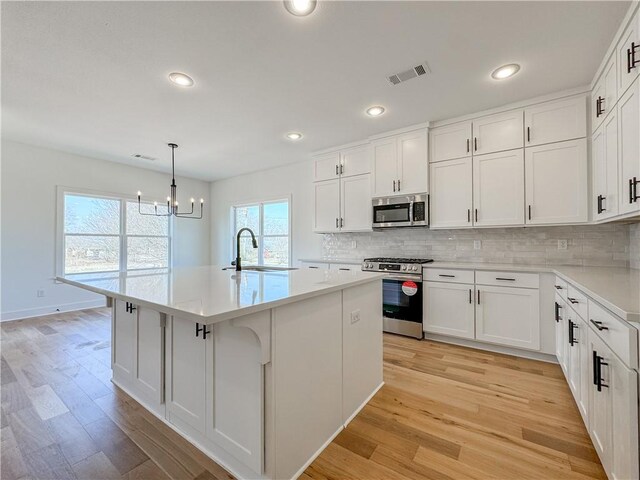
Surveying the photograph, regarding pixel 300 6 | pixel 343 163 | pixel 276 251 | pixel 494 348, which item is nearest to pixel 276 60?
pixel 300 6

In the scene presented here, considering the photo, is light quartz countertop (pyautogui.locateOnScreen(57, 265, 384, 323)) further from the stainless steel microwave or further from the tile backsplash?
the tile backsplash

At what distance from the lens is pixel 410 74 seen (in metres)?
2.41

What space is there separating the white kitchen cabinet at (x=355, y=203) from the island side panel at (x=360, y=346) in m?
1.93

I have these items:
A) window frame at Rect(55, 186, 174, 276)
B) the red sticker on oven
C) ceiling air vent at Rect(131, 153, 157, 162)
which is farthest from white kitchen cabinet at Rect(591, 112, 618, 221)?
ceiling air vent at Rect(131, 153, 157, 162)

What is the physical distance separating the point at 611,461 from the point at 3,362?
4604mm

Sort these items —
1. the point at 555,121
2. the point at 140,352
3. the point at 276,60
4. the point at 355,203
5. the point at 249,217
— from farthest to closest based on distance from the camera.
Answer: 1. the point at 249,217
2. the point at 355,203
3. the point at 555,121
4. the point at 276,60
5. the point at 140,352

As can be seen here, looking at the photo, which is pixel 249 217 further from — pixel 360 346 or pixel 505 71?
pixel 505 71

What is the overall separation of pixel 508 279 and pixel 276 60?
9.59 feet

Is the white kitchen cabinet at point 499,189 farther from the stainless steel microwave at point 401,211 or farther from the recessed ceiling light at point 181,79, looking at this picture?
the recessed ceiling light at point 181,79

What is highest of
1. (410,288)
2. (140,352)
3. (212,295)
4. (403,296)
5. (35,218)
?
(35,218)

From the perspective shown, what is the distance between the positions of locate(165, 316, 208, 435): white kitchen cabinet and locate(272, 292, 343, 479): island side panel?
422 millimetres

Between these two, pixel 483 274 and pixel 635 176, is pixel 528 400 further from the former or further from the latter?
pixel 635 176

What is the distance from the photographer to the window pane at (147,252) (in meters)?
5.39

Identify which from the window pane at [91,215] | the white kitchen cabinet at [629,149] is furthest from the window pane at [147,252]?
the white kitchen cabinet at [629,149]
